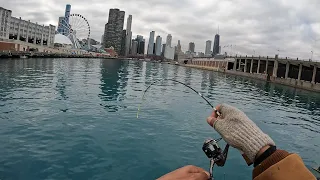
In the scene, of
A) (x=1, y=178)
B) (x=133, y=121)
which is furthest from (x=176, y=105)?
(x=1, y=178)

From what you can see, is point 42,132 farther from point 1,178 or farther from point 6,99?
point 6,99

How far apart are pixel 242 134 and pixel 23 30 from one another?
175 metres

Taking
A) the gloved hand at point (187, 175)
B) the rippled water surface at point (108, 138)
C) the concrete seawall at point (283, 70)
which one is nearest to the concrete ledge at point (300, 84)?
the concrete seawall at point (283, 70)

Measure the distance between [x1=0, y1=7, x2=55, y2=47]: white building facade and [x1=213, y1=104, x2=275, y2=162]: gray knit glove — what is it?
140m

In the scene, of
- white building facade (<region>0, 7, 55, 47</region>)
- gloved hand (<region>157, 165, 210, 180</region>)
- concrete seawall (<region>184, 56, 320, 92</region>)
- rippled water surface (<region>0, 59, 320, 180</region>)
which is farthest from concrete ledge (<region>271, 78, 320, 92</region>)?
white building facade (<region>0, 7, 55, 47</region>)

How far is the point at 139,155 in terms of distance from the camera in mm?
12844

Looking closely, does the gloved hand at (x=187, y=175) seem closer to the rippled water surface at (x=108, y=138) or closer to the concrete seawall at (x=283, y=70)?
the rippled water surface at (x=108, y=138)

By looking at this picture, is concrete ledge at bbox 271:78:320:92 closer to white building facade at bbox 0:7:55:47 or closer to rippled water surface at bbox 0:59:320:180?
rippled water surface at bbox 0:59:320:180

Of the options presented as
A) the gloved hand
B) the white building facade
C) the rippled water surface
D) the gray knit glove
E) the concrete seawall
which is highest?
the white building facade

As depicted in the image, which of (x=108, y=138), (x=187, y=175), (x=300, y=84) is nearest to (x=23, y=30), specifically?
(x=300, y=84)

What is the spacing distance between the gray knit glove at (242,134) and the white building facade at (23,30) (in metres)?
140

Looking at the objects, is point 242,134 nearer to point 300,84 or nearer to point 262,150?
point 262,150

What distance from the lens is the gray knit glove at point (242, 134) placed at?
240 centimetres

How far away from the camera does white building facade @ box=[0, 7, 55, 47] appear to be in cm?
13175
